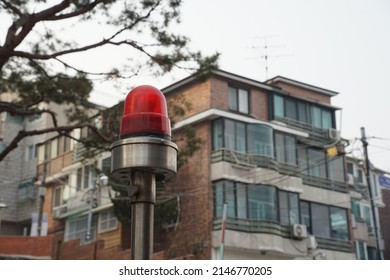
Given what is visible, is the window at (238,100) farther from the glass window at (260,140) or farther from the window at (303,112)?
the window at (303,112)

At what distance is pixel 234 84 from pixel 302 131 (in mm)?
2069

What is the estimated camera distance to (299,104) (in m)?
Result: 13.8

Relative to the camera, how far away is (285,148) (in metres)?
13.3

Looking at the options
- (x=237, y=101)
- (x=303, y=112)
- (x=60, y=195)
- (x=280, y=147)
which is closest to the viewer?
(x=237, y=101)

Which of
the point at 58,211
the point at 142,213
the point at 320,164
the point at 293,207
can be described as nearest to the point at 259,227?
the point at 293,207

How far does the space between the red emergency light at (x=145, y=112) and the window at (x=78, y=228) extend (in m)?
13.2

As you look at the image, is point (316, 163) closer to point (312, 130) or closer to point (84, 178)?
point (312, 130)

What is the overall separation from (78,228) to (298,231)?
5555 mm

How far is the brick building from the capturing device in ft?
38.9

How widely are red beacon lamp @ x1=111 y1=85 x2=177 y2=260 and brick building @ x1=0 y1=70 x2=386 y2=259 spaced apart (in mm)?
9012

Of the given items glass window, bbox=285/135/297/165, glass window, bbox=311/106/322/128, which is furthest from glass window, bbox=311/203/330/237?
glass window, bbox=311/106/322/128

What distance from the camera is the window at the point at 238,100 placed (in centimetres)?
1279
